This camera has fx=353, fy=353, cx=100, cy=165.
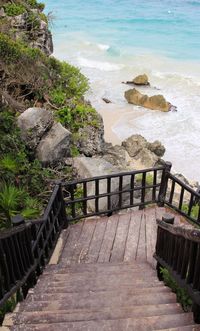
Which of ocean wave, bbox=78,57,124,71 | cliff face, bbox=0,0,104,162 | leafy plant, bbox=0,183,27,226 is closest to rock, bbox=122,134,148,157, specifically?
cliff face, bbox=0,0,104,162

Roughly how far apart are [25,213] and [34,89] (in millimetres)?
5331

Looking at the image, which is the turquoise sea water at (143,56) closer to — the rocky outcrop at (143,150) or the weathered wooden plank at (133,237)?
the rocky outcrop at (143,150)

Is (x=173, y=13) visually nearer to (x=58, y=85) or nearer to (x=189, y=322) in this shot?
(x=58, y=85)

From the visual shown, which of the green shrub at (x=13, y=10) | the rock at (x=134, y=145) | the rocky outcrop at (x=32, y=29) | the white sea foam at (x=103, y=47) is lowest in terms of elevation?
the rock at (x=134, y=145)

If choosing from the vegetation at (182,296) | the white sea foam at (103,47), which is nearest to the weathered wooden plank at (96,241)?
the vegetation at (182,296)

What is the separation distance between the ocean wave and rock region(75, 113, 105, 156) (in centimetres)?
1830

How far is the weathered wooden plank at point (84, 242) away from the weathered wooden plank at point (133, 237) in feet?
2.33

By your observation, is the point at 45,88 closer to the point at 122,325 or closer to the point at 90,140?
the point at 90,140

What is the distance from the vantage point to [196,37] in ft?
122

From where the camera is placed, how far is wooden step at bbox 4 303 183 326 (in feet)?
12.0

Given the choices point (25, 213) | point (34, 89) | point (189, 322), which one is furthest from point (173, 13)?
point (189, 322)

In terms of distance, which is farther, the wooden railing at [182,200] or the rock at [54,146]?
the rock at [54,146]

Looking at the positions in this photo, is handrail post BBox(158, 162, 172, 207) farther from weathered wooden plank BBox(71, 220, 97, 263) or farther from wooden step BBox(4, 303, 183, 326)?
wooden step BBox(4, 303, 183, 326)

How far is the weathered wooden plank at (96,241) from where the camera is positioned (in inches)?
239
